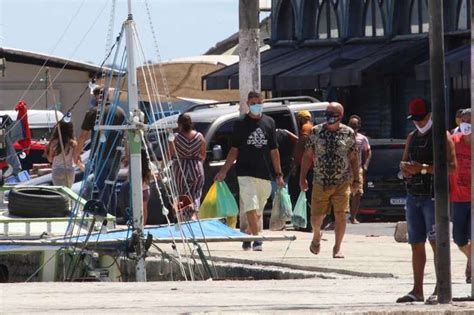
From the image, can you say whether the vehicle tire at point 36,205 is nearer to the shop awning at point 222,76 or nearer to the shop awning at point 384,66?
the shop awning at point 384,66

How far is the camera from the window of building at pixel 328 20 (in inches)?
1686

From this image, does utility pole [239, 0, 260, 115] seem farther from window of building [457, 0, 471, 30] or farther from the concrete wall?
the concrete wall

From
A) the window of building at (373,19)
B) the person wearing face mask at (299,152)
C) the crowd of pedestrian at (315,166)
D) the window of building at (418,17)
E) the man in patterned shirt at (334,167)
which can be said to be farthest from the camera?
the window of building at (373,19)

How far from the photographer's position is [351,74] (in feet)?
123

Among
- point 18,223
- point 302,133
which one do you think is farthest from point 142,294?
point 302,133

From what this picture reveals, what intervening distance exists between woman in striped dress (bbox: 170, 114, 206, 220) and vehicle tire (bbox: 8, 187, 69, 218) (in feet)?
8.08

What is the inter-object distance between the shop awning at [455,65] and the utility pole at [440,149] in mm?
19033

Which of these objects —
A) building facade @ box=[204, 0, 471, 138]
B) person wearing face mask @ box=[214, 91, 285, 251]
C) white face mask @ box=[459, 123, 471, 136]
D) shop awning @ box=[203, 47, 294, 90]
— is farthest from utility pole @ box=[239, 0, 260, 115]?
shop awning @ box=[203, 47, 294, 90]

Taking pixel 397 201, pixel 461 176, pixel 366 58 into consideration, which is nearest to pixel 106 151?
pixel 461 176

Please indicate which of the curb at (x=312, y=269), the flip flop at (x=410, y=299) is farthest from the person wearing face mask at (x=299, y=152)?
the flip flop at (x=410, y=299)

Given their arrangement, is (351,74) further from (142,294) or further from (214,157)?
(142,294)

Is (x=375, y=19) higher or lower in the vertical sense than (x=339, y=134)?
higher

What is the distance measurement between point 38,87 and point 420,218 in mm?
30700

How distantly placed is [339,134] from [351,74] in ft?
65.4
